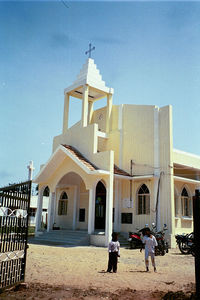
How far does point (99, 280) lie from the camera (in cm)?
732

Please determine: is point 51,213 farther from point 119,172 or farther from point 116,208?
point 119,172

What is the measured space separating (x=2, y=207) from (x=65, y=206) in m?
15.2

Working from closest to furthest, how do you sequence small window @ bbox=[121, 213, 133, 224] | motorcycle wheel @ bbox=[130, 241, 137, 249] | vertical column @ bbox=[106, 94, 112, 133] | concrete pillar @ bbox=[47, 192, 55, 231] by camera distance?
motorcycle wheel @ bbox=[130, 241, 137, 249]
small window @ bbox=[121, 213, 133, 224]
concrete pillar @ bbox=[47, 192, 55, 231]
vertical column @ bbox=[106, 94, 112, 133]

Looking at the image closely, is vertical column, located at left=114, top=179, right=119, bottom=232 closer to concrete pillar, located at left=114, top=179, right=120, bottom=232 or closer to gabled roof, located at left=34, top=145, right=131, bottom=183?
concrete pillar, located at left=114, top=179, right=120, bottom=232

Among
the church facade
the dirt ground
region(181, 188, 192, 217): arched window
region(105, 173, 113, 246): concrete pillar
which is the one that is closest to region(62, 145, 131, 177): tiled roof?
the church facade

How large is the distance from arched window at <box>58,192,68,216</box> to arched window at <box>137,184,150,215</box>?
582 cm

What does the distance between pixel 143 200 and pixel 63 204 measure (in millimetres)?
6471

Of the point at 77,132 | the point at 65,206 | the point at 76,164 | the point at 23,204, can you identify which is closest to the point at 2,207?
the point at 23,204

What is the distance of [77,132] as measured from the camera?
18.7m

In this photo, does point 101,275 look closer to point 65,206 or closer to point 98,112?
point 65,206

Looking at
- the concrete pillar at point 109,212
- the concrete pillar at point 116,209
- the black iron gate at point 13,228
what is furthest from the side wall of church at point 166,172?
the black iron gate at point 13,228

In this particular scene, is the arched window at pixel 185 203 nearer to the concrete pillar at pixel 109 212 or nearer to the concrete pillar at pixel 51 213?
the concrete pillar at pixel 109 212

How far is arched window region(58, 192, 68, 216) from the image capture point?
68.8ft

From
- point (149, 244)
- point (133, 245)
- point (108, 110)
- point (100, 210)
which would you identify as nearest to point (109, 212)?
point (133, 245)
